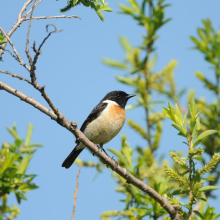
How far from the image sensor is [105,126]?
6004mm

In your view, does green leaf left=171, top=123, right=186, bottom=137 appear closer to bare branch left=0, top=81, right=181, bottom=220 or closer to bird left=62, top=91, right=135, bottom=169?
bare branch left=0, top=81, right=181, bottom=220

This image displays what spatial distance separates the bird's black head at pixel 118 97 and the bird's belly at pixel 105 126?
82 cm

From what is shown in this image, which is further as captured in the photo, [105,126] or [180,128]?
[105,126]

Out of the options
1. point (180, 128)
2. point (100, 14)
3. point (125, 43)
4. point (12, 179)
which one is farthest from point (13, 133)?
point (180, 128)

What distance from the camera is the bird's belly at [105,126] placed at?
602cm

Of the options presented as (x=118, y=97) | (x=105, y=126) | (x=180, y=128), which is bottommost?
(x=180, y=128)

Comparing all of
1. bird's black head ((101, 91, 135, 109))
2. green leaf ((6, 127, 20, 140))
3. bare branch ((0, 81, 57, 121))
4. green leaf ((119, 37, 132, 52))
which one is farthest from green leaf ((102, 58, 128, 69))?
bare branch ((0, 81, 57, 121))

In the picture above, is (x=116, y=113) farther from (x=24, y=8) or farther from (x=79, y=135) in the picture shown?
(x=24, y=8)

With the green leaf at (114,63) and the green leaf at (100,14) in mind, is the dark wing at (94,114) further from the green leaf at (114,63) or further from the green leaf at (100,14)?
the green leaf at (100,14)

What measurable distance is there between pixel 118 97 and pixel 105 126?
1.37m

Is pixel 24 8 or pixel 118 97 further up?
pixel 118 97

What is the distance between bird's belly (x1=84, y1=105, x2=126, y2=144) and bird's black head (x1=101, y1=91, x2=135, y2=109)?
815mm

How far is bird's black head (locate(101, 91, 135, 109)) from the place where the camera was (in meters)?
7.12

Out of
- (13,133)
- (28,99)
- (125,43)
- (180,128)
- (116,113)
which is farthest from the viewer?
(116,113)
